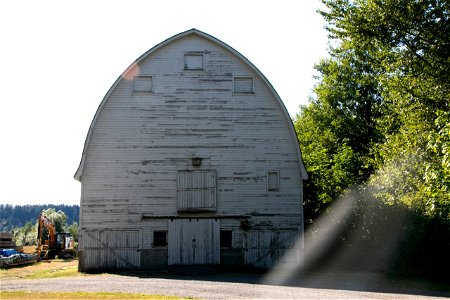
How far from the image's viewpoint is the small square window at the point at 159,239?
25469mm

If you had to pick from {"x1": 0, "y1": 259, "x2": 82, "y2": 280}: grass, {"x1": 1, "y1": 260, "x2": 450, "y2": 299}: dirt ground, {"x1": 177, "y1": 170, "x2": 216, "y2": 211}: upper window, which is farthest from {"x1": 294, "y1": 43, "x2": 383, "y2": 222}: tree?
{"x1": 0, "y1": 259, "x2": 82, "y2": 280}: grass

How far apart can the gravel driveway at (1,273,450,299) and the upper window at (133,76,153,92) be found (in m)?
9.60

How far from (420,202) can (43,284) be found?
633 inches

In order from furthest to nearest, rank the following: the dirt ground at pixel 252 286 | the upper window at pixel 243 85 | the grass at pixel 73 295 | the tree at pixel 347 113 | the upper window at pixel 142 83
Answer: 1. the tree at pixel 347 113
2. the upper window at pixel 243 85
3. the upper window at pixel 142 83
4. the dirt ground at pixel 252 286
5. the grass at pixel 73 295

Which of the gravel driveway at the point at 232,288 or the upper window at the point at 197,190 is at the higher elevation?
the upper window at the point at 197,190

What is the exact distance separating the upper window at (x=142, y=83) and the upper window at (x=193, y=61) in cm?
200

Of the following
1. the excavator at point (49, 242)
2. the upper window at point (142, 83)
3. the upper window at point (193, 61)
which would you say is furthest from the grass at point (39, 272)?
the excavator at point (49, 242)

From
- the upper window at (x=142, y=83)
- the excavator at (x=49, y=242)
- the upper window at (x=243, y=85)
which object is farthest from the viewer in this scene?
the excavator at (x=49, y=242)

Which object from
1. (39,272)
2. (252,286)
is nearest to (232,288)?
(252,286)

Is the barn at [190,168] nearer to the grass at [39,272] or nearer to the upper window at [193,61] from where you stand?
the upper window at [193,61]

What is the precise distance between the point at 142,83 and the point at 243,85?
525 centimetres

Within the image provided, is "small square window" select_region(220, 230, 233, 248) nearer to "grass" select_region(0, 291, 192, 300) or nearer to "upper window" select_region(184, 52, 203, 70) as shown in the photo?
"upper window" select_region(184, 52, 203, 70)

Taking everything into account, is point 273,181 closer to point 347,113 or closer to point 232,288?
point 232,288

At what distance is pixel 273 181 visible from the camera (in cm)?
2614
